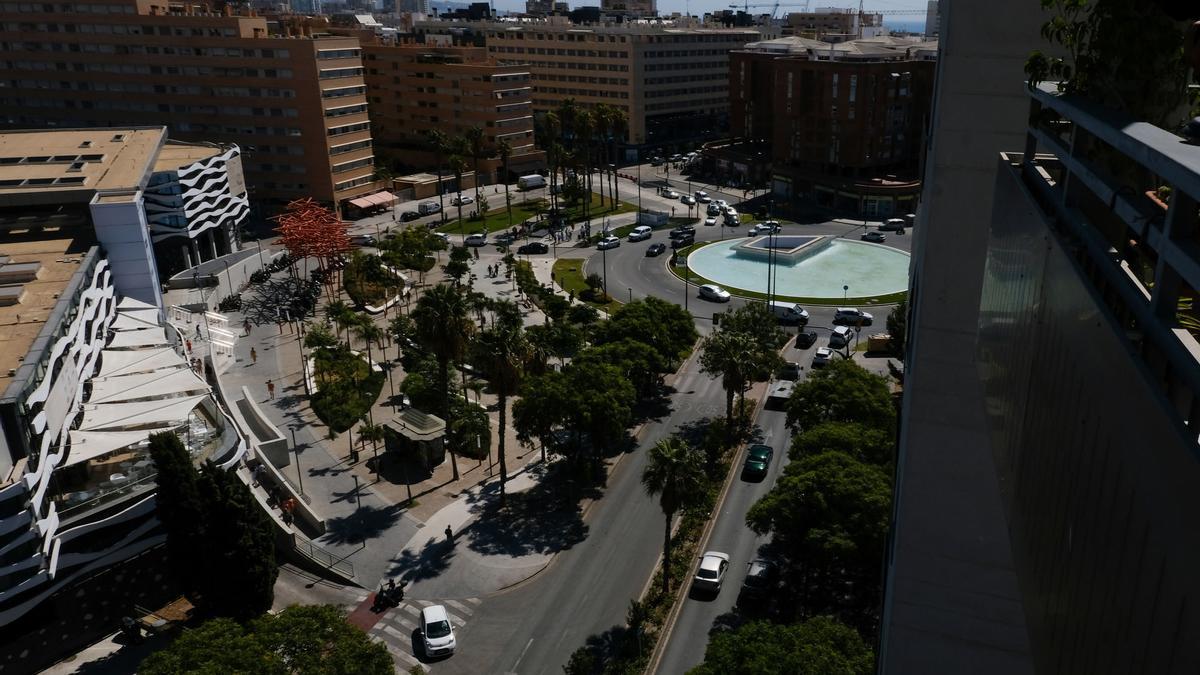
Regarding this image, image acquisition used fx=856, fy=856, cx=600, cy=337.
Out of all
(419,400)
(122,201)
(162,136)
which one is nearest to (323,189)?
(162,136)

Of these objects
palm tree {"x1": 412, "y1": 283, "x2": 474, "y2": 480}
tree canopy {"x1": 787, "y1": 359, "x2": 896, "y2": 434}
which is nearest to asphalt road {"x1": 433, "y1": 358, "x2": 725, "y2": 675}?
tree canopy {"x1": 787, "y1": 359, "x2": 896, "y2": 434}

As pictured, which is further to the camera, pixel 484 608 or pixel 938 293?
pixel 484 608

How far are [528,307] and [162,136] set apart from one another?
3708 cm

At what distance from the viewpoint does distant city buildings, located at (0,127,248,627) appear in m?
33.8

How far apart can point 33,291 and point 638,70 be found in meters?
110

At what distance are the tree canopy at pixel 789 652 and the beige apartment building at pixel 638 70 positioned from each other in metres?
124

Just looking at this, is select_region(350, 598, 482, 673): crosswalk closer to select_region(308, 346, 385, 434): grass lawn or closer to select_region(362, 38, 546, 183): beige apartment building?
select_region(308, 346, 385, 434): grass lawn

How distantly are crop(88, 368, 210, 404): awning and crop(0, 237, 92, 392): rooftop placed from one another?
4.63 metres

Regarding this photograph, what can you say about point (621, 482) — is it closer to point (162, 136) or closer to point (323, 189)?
point (162, 136)

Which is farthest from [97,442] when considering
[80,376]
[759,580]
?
[759,580]

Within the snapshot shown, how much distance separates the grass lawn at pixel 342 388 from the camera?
53031 millimetres

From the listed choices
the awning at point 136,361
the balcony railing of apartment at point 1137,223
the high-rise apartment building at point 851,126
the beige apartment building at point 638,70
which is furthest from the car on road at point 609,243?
the balcony railing of apartment at point 1137,223

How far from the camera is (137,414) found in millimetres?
41188

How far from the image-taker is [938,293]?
15188 mm
